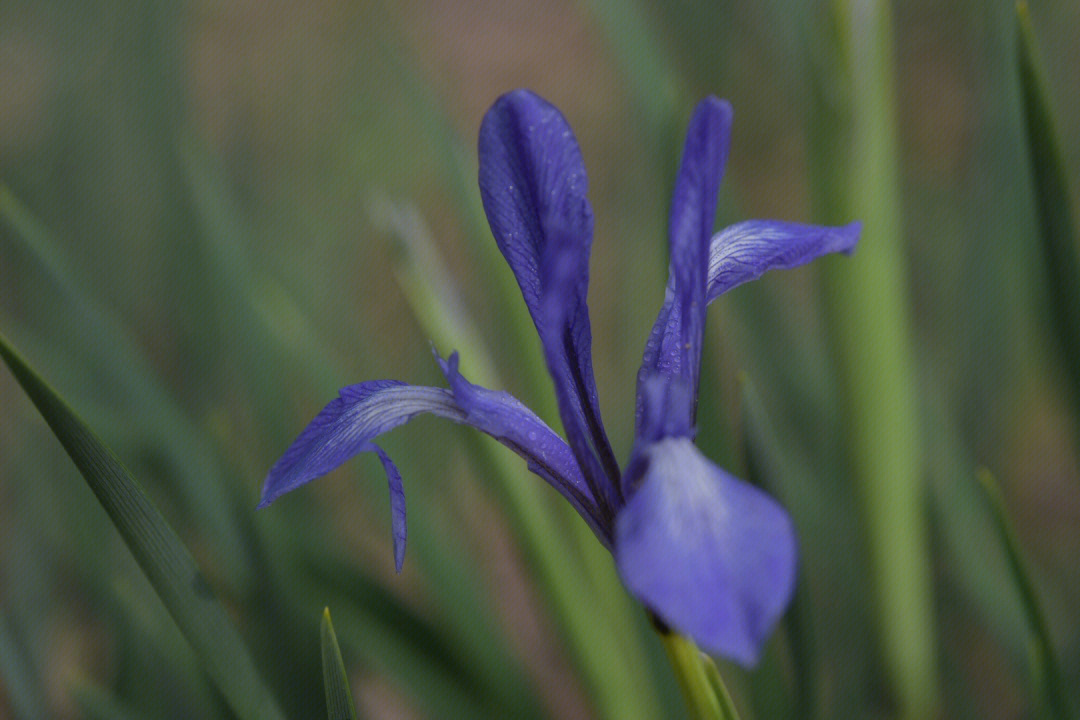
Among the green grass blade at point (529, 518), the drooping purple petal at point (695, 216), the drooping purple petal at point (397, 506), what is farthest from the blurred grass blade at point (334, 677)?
the green grass blade at point (529, 518)

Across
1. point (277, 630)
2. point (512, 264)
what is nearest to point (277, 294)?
point (277, 630)

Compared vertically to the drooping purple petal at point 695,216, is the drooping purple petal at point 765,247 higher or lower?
lower

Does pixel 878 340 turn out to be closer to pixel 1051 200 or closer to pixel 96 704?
pixel 1051 200

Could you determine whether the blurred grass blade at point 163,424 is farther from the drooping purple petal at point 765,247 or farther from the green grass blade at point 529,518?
the drooping purple petal at point 765,247

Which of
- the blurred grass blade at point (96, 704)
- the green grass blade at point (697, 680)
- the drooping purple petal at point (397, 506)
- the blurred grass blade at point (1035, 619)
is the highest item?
the drooping purple petal at point (397, 506)

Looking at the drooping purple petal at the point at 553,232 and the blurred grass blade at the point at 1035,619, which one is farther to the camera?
the blurred grass blade at the point at 1035,619

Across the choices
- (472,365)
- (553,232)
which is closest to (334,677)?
(553,232)

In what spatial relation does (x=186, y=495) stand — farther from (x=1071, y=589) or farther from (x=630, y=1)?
(x=1071, y=589)

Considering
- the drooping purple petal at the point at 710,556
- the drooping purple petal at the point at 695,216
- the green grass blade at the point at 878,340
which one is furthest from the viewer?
the green grass blade at the point at 878,340
